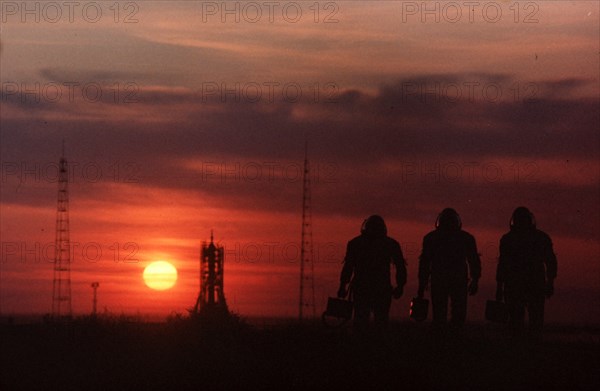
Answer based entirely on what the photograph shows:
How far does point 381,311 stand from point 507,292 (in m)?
2.95

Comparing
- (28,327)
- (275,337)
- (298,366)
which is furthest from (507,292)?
(28,327)

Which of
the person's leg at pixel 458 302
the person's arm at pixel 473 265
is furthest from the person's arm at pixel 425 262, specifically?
the person's arm at pixel 473 265

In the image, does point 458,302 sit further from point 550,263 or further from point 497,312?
point 550,263

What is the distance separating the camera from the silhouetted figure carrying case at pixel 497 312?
93.1ft

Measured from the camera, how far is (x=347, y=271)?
27.2 metres

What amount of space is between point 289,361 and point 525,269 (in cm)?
618

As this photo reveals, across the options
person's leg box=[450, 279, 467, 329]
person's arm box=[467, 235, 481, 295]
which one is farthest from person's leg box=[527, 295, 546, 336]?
person's arm box=[467, 235, 481, 295]

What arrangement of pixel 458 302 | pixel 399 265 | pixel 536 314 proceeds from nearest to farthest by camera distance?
pixel 399 265 → pixel 458 302 → pixel 536 314

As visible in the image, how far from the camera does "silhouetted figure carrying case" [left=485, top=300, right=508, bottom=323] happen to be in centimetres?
Answer: 2838

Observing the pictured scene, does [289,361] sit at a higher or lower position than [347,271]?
lower

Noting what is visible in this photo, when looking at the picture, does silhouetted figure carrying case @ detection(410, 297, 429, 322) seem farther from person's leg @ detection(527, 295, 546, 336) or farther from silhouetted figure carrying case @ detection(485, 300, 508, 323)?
person's leg @ detection(527, 295, 546, 336)

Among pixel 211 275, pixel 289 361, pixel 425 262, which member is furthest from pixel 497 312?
pixel 211 275

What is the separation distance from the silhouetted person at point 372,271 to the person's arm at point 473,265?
1277 millimetres

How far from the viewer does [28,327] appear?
119 feet
